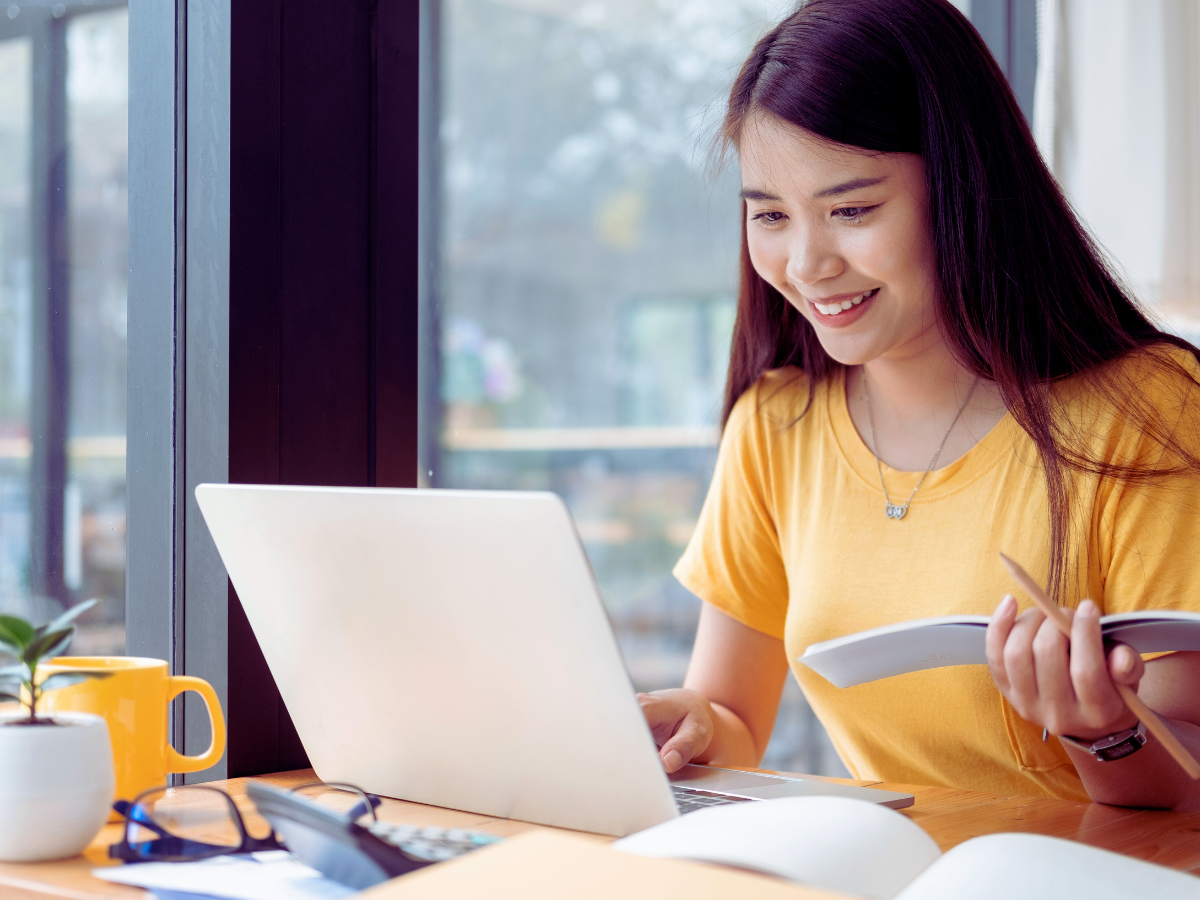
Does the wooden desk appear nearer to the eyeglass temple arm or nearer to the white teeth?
the eyeglass temple arm

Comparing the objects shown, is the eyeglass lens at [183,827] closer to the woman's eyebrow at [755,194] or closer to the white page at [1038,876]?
the white page at [1038,876]

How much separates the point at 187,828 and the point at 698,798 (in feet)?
1.01

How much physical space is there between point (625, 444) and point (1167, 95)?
2670mm

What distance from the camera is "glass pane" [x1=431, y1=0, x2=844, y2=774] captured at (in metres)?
4.22

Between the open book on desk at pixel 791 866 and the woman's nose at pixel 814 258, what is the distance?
627 millimetres

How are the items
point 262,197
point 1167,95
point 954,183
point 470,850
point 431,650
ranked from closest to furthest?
point 470,850 → point 431,650 → point 262,197 → point 954,183 → point 1167,95

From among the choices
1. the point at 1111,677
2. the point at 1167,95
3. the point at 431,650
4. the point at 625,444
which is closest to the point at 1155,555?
the point at 1111,677

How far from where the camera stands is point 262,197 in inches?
37.0

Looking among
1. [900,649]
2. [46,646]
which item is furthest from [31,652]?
[900,649]

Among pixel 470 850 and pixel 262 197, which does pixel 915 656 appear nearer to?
pixel 470 850

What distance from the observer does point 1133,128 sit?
186cm

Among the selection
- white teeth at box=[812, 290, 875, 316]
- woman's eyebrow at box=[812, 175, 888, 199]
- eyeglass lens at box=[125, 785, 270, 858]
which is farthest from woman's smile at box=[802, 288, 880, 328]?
eyeglass lens at box=[125, 785, 270, 858]

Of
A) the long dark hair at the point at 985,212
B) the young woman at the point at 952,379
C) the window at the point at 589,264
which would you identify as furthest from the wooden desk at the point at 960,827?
the window at the point at 589,264

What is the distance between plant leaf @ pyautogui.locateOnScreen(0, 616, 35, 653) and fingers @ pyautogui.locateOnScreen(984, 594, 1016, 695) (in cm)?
56
